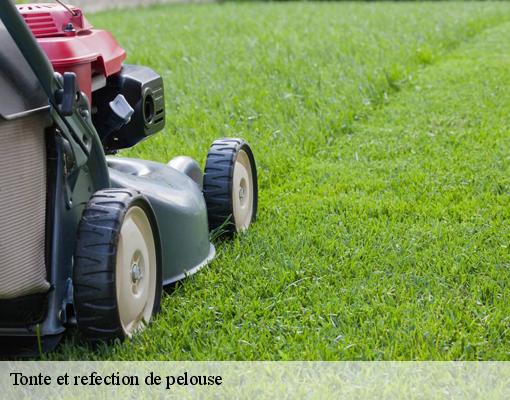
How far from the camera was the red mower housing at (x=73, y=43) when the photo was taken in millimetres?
2232

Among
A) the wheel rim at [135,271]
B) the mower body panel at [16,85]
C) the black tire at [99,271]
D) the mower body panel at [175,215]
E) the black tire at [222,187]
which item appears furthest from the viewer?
the black tire at [222,187]

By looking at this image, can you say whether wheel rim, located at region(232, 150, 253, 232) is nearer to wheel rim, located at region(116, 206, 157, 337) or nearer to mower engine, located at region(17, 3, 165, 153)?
mower engine, located at region(17, 3, 165, 153)

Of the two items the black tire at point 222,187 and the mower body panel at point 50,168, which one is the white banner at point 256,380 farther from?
the black tire at point 222,187

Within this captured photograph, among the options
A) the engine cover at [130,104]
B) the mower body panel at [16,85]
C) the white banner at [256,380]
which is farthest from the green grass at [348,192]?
the mower body panel at [16,85]

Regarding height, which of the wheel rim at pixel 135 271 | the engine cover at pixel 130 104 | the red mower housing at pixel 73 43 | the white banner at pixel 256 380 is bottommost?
the white banner at pixel 256 380

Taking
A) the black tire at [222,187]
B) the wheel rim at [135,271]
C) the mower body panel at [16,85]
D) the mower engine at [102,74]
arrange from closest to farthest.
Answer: the mower body panel at [16,85], the wheel rim at [135,271], the mower engine at [102,74], the black tire at [222,187]

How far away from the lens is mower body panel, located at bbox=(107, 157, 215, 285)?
99.3 inches

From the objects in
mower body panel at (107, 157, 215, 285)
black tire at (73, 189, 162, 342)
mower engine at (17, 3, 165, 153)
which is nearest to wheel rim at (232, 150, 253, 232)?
mower body panel at (107, 157, 215, 285)

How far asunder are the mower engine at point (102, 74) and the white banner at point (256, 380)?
66 cm

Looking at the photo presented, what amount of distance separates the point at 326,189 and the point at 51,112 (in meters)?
1.64

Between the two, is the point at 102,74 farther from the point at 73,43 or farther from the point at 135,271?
the point at 135,271

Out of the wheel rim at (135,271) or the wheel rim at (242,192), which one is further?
the wheel rim at (242,192)

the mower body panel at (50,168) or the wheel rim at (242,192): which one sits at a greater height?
the mower body panel at (50,168)

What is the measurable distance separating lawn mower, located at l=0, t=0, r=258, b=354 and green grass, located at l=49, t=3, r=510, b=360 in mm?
113
